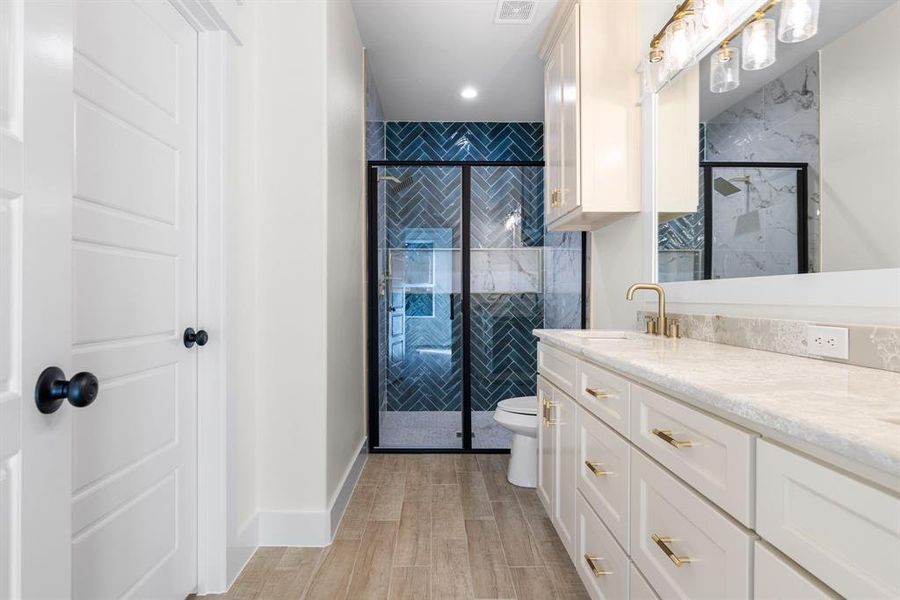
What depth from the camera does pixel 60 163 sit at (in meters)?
0.86

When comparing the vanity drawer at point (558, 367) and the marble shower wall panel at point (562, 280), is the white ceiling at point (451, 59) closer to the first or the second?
the marble shower wall panel at point (562, 280)

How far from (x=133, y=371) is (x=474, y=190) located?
2.40 meters

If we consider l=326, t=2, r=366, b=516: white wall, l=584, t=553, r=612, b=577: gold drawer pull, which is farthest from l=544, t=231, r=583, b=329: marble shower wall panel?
l=584, t=553, r=612, b=577: gold drawer pull

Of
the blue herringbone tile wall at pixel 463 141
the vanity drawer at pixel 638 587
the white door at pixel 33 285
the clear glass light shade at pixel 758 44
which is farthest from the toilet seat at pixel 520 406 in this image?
the blue herringbone tile wall at pixel 463 141

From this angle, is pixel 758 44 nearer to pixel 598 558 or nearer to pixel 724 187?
pixel 724 187

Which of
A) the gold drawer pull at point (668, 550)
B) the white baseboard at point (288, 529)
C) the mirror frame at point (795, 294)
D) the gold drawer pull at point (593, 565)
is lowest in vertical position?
the white baseboard at point (288, 529)

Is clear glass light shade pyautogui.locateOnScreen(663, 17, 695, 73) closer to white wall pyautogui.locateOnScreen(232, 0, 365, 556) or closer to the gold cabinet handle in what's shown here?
the gold cabinet handle

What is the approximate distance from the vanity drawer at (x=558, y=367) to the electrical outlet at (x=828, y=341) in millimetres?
652

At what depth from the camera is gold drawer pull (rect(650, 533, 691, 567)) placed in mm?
922

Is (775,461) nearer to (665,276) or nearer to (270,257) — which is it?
(665,276)

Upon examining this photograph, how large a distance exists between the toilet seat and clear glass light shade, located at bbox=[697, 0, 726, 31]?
1870mm

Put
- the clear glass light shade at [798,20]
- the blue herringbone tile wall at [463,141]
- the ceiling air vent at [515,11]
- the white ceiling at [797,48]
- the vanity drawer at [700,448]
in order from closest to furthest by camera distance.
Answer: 1. the vanity drawer at [700,448]
2. the white ceiling at [797,48]
3. the clear glass light shade at [798,20]
4. the ceiling air vent at [515,11]
5. the blue herringbone tile wall at [463,141]

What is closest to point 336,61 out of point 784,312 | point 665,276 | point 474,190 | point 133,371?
point 474,190

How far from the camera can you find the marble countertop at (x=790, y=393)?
564 millimetres
